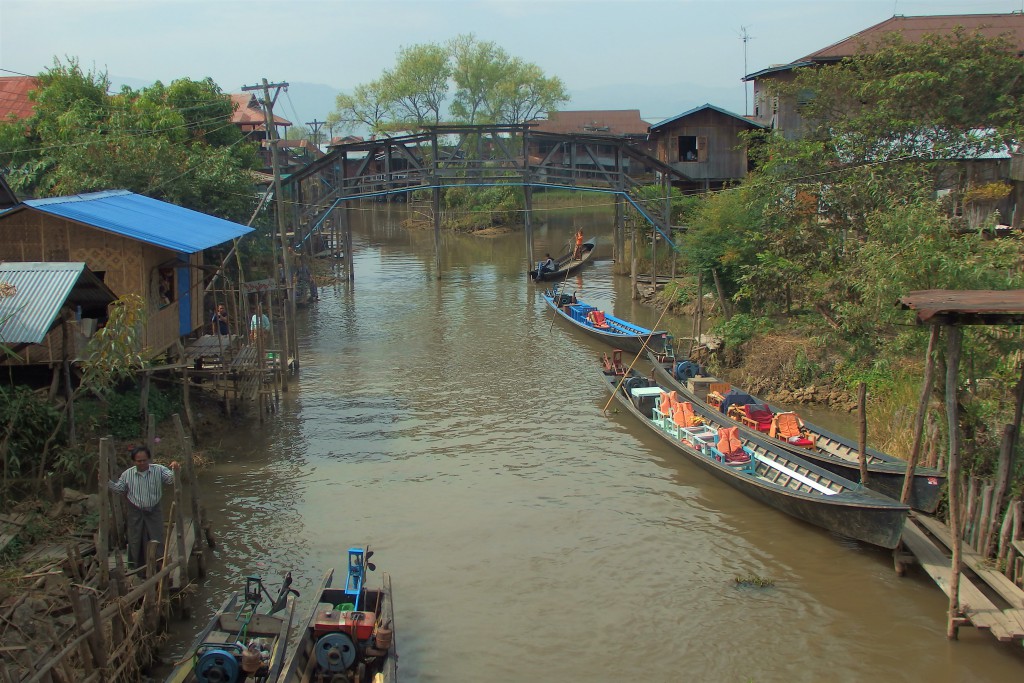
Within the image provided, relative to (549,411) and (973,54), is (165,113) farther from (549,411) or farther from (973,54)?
(973,54)

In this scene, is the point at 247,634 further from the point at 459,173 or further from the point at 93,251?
the point at 459,173

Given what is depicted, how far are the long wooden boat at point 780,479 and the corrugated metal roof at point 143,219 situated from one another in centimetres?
806

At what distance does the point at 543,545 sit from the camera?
11.9 metres

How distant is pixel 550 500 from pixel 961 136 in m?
14.2

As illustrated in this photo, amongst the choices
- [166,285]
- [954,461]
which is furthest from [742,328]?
[166,285]

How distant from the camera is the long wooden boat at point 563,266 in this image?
109 feet

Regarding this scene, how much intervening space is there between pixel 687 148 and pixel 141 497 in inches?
1125

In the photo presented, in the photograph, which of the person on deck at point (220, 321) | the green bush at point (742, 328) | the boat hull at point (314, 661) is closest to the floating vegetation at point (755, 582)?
the boat hull at point (314, 661)

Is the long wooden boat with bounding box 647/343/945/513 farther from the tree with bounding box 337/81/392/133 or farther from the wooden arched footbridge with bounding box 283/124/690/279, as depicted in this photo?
the tree with bounding box 337/81/392/133

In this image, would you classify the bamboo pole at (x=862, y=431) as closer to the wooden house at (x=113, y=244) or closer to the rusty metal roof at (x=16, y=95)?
the wooden house at (x=113, y=244)

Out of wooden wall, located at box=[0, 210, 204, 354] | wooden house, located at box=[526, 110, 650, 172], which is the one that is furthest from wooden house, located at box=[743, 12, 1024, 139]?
wooden house, located at box=[526, 110, 650, 172]

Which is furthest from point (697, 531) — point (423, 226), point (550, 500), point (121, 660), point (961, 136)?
point (423, 226)

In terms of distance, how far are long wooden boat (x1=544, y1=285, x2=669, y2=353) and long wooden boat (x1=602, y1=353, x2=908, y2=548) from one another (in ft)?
12.5

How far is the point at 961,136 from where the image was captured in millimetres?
20672
